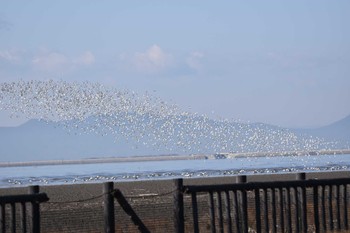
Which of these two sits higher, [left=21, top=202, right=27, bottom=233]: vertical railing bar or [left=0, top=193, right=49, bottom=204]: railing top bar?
[left=0, top=193, right=49, bottom=204]: railing top bar

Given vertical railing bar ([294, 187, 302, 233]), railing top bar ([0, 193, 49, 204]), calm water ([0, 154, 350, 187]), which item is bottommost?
vertical railing bar ([294, 187, 302, 233])

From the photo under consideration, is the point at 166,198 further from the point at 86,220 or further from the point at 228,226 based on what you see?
the point at 228,226

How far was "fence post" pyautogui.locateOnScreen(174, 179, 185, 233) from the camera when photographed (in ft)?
56.8

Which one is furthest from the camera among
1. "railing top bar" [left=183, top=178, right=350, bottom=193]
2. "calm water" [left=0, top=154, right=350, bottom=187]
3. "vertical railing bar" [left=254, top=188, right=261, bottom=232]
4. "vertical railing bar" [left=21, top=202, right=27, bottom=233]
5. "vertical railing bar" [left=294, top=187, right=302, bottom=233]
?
"calm water" [left=0, top=154, right=350, bottom=187]

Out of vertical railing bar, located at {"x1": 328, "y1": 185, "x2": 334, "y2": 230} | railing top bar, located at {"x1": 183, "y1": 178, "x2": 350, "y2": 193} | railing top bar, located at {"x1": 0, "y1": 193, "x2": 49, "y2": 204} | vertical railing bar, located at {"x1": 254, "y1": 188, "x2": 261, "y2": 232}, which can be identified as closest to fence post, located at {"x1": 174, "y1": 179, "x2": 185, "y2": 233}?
railing top bar, located at {"x1": 183, "y1": 178, "x2": 350, "y2": 193}

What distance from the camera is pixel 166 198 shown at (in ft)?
90.4

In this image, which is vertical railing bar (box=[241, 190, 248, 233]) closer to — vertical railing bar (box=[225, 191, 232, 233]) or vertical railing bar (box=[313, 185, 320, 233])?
vertical railing bar (box=[225, 191, 232, 233])

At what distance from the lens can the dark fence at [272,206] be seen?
17516mm

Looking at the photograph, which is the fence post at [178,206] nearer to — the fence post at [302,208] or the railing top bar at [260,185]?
the railing top bar at [260,185]

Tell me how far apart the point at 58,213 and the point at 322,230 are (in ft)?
20.1

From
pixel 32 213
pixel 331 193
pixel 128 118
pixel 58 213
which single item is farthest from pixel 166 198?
pixel 128 118

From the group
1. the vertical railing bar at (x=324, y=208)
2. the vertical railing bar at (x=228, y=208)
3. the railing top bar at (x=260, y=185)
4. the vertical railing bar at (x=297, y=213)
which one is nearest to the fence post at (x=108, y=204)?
the railing top bar at (x=260, y=185)

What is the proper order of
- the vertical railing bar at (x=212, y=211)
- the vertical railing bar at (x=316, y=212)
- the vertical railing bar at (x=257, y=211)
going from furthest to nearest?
A: the vertical railing bar at (x=316, y=212) < the vertical railing bar at (x=257, y=211) < the vertical railing bar at (x=212, y=211)

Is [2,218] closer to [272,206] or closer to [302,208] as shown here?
[272,206]
